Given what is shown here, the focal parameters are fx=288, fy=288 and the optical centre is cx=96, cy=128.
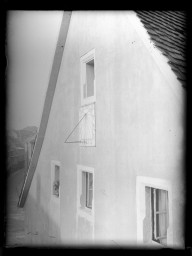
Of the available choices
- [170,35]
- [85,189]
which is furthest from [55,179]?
[170,35]

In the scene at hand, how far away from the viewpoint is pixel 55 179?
16.6 ft

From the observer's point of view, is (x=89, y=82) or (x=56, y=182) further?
(x=56, y=182)

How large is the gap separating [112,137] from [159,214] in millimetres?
1228

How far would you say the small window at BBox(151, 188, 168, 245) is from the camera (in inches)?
126

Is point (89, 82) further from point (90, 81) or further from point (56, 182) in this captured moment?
point (56, 182)

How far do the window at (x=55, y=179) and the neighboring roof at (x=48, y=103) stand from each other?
1.24 feet

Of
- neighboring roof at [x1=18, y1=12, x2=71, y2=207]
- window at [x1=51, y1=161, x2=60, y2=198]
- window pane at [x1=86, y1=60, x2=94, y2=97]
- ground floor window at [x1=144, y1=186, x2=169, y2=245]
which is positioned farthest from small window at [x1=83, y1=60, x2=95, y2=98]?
ground floor window at [x1=144, y1=186, x2=169, y2=245]

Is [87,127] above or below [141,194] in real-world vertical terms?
above

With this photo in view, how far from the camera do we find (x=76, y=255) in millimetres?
2898

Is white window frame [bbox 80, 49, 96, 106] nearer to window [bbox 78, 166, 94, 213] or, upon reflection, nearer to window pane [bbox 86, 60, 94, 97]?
window pane [bbox 86, 60, 94, 97]

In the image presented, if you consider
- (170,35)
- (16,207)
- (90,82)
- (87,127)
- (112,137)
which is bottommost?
(16,207)

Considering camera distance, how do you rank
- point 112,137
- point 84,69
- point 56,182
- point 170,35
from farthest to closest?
point 56,182, point 84,69, point 112,137, point 170,35

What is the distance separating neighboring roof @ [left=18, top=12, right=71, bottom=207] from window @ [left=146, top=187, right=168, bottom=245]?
2.29m

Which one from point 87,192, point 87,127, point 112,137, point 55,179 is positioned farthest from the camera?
point 55,179
